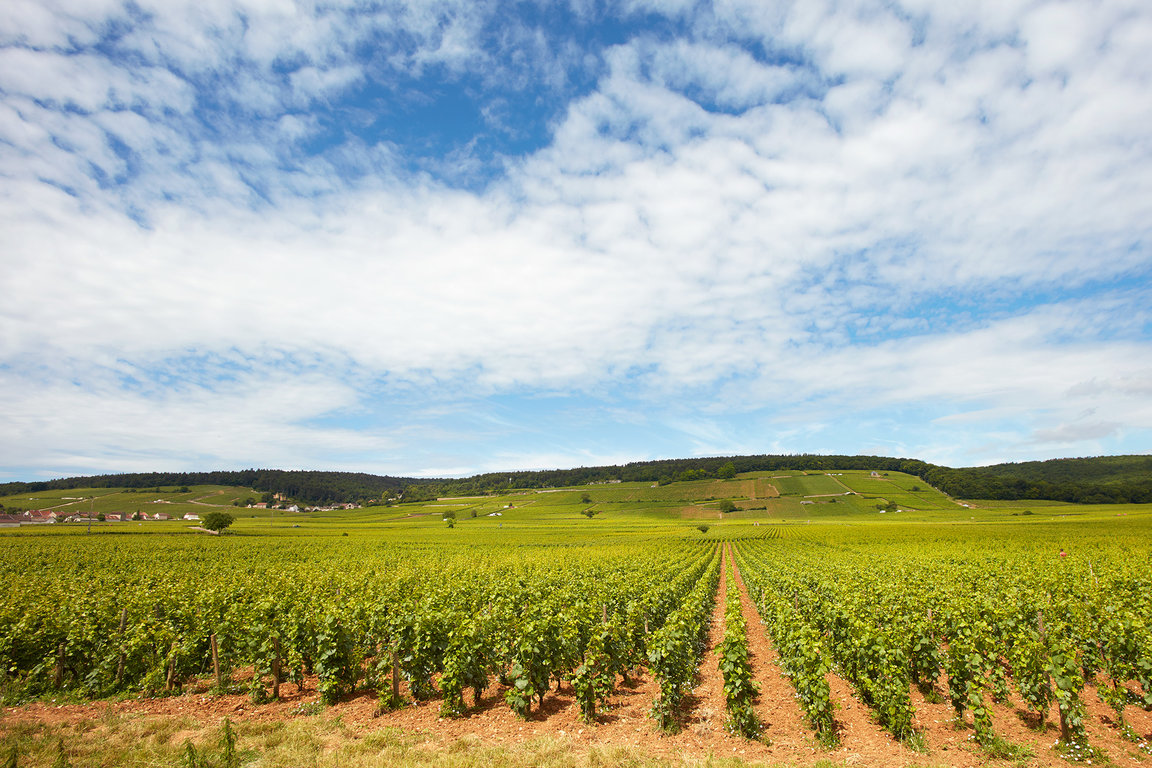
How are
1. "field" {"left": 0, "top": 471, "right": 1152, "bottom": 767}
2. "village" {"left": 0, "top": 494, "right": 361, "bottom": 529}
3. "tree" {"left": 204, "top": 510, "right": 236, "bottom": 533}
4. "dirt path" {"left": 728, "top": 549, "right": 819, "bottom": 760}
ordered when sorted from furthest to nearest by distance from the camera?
"village" {"left": 0, "top": 494, "right": 361, "bottom": 529} < "tree" {"left": 204, "top": 510, "right": 236, "bottom": 533} < "dirt path" {"left": 728, "top": 549, "right": 819, "bottom": 760} < "field" {"left": 0, "top": 471, "right": 1152, "bottom": 767}

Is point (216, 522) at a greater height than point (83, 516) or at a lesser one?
greater

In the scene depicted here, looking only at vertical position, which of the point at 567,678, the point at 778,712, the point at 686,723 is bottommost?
the point at 778,712

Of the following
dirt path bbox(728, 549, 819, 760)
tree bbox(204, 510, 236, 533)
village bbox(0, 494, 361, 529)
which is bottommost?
village bbox(0, 494, 361, 529)

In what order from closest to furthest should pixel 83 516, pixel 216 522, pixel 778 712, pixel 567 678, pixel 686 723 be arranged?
pixel 686 723 < pixel 778 712 < pixel 567 678 < pixel 216 522 < pixel 83 516

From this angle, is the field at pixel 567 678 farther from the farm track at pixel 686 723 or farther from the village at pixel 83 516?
the village at pixel 83 516

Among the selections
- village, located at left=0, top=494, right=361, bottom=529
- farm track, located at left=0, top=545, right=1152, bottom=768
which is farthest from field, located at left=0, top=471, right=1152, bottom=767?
village, located at left=0, top=494, right=361, bottom=529

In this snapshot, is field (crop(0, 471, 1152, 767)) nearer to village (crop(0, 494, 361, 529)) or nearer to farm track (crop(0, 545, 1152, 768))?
farm track (crop(0, 545, 1152, 768))

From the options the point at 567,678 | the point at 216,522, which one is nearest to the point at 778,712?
the point at 567,678

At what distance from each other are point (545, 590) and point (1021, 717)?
15275 millimetres

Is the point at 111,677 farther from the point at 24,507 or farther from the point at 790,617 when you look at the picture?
the point at 24,507

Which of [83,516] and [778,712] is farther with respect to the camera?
[83,516]

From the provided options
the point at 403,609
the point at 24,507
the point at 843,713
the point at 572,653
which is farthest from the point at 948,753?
the point at 24,507

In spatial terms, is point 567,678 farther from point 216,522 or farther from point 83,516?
Result: point 83,516

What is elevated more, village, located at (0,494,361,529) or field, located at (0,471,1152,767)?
field, located at (0,471,1152,767)
